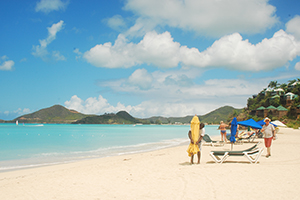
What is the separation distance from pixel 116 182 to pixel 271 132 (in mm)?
7246

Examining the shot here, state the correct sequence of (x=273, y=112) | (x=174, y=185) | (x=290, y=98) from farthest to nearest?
(x=290, y=98) < (x=273, y=112) < (x=174, y=185)

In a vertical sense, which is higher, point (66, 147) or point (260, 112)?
point (260, 112)

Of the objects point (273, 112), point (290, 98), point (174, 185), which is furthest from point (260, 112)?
point (174, 185)

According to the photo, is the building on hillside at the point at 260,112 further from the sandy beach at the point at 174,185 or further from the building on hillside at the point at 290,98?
the sandy beach at the point at 174,185

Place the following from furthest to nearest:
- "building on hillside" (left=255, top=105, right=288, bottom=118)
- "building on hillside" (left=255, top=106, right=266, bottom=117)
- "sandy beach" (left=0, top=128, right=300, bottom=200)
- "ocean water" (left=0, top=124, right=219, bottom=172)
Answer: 1. "building on hillside" (left=255, top=106, right=266, bottom=117)
2. "building on hillside" (left=255, top=105, right=288, bottom=118)
3. "ocean water" (left=0, top=124, right=219, bottom=172)
4. "sandy beach" (left=0, top=128, right=300, bottom=200)

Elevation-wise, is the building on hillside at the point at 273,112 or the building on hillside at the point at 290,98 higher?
the building on hillside at the point at 290,98

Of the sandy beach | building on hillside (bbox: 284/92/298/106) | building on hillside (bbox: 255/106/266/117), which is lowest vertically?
the sandy beach

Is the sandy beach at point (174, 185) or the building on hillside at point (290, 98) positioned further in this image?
the building on hillside at point (290, 98)

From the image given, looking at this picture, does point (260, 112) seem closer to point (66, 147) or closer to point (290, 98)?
point (290, 98)

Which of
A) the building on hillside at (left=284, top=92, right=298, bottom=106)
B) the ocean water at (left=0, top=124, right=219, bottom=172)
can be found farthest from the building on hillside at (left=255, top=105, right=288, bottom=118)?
the ocean water at (left=0, top=124, right=219, bottom=172)

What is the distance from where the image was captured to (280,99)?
65.6m

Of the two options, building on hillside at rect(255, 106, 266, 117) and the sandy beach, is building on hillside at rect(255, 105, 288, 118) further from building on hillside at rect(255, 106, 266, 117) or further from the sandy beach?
the sandy beach

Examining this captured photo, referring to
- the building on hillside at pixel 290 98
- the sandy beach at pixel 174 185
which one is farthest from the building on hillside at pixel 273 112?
the sandy beach at pixel 174 185

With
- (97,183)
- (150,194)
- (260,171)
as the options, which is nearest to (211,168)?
(260,171)
